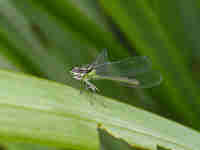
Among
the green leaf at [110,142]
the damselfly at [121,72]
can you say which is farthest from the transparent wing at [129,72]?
the green leaf at [110,142]

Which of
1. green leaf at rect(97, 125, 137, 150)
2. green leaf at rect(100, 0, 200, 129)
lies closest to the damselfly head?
→ green leaf at rect(100, 0, 200, 129)

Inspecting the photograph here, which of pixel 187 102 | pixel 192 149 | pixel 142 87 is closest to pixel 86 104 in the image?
pixel 192 149

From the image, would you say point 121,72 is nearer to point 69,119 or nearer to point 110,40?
point 110,40

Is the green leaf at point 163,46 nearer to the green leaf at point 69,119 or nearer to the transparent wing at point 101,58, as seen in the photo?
the transparent wing at point 101,58

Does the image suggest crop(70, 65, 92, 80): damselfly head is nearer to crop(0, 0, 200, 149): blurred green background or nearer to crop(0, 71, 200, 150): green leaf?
crop(0, 0, 200, 149): blurred green background

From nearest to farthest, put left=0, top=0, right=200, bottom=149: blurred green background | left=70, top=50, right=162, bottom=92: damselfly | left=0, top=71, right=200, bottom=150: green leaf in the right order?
left=0, top=71, right=200, bottom=150: green leaf
left=0, top=0, right=200, bottom=149: blurred green background
left=70, top=50, right=162, bottom=92: damselfly

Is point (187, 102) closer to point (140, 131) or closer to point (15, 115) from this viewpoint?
point (140, 131)
